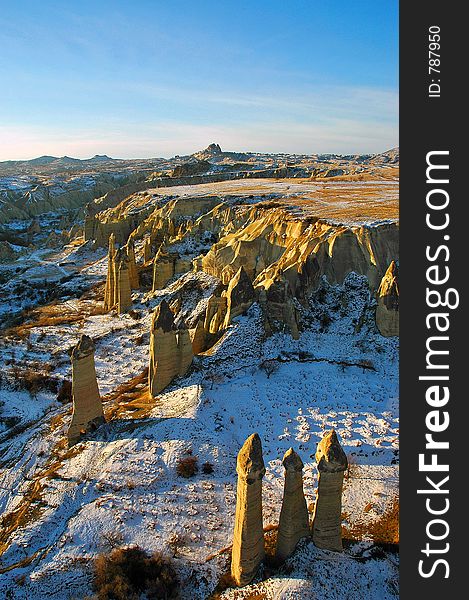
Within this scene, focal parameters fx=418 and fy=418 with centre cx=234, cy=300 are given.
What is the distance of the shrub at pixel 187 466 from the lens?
1633cm

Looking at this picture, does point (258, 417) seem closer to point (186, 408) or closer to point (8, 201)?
point (186, 408)

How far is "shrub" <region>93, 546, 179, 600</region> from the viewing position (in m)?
12.1

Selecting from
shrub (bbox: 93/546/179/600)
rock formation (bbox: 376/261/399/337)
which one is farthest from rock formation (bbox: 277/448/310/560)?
rock formation (bbox: 376/261/399/337)

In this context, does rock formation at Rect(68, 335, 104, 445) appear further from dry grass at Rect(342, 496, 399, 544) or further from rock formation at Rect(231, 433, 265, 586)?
dry grass at Rect(342, 496, 399, 544)

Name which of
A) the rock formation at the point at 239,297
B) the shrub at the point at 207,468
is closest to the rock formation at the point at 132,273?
Answer: the rock formation at the point at 239,297

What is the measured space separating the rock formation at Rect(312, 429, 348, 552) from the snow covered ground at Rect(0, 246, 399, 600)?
424 mm

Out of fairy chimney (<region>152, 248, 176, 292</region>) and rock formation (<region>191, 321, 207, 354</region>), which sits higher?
fairy chimney (<region>152, 248, 176, 292</region>)

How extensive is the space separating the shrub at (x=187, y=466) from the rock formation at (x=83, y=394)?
17.0ft

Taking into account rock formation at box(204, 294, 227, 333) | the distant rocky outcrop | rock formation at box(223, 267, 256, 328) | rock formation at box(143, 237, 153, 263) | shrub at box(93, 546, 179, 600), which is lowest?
shrub at box(93, 546, 179, 600)

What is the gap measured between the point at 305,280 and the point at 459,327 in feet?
64.2

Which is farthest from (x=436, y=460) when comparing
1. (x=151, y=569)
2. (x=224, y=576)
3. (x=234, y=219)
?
(x=234, y=219)

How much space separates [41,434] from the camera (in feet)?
69.0

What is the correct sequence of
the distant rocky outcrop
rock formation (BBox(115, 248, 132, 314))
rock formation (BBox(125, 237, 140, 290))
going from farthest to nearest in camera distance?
1. the distant rocky outcrop
2. rock formation (BBox(125, 237, 140, 290))
3. rock formation (BBox(115, 248, 132, 314))

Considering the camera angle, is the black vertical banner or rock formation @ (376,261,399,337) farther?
rock formation @ (376,261,399,337)
